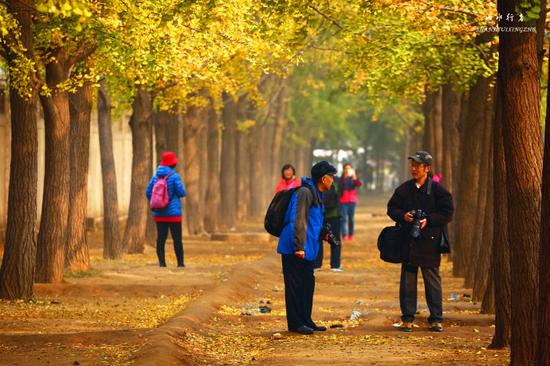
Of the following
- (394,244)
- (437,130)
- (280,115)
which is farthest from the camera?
(280,115)

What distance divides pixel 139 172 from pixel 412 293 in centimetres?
1453

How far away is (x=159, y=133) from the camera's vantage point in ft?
107

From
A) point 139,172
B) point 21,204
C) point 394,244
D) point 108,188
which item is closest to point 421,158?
point 394,244

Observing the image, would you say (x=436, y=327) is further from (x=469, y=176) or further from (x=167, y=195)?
(x=167, y=195)

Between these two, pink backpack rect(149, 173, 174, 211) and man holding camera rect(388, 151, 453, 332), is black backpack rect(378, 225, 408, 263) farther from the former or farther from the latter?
pink backpack rect(149, 173, 174, 211)

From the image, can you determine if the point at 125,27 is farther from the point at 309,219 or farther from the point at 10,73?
the point at 309,219

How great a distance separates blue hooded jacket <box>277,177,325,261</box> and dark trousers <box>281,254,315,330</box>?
5.9 inches

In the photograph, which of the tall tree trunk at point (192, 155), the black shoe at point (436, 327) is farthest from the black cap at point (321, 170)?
the tall tree trunk at point (192, 155)

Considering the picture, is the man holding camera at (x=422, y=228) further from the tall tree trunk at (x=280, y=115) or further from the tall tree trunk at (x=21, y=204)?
the tall tree trunk at (x=280, y=115)

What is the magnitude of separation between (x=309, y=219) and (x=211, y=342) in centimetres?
166

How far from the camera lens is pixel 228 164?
43.7 m

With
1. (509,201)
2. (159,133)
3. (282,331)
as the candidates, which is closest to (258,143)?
(159,133)

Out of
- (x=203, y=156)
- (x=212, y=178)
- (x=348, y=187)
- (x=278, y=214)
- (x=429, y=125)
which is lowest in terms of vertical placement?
(x=278, y=214)

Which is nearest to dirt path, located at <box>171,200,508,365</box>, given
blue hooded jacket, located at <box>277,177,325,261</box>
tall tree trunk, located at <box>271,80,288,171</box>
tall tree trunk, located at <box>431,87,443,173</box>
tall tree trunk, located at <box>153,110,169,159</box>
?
blue hooded jacket, located at <box>277,177,325,261</box>
